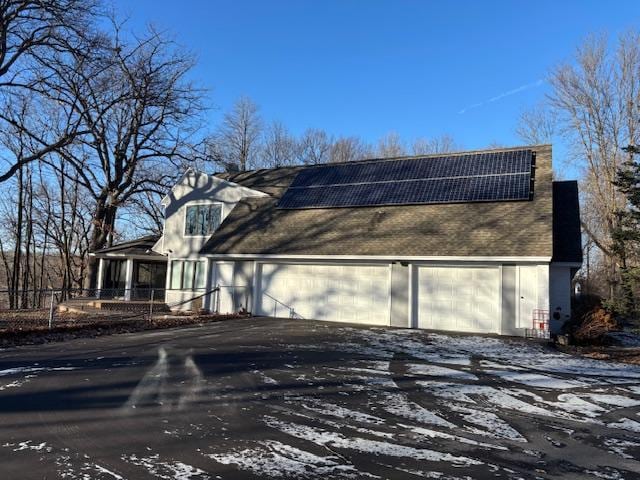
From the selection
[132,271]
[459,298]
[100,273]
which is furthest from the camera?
[100,273]

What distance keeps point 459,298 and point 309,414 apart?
10.9 meters

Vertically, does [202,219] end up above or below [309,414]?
above

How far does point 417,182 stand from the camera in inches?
788

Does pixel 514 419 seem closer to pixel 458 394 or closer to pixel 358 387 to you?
pixel 458 394

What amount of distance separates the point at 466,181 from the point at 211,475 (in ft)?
55.3

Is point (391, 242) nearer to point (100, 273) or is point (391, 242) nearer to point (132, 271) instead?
point (132, 271)

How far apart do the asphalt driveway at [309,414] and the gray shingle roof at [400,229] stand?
16.6 feet

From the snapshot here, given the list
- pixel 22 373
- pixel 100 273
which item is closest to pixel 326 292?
pixel 22 373

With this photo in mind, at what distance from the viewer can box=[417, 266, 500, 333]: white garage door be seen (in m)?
15.5

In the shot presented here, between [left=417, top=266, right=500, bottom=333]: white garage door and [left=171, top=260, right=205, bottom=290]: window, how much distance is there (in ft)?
35.5

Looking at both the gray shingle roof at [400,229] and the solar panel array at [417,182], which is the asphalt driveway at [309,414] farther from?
the solar panel array at [417,182]

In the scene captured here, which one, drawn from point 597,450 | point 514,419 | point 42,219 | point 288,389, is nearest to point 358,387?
point 288,389

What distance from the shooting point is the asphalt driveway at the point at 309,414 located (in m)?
4.52

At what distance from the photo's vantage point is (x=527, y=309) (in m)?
14.8
